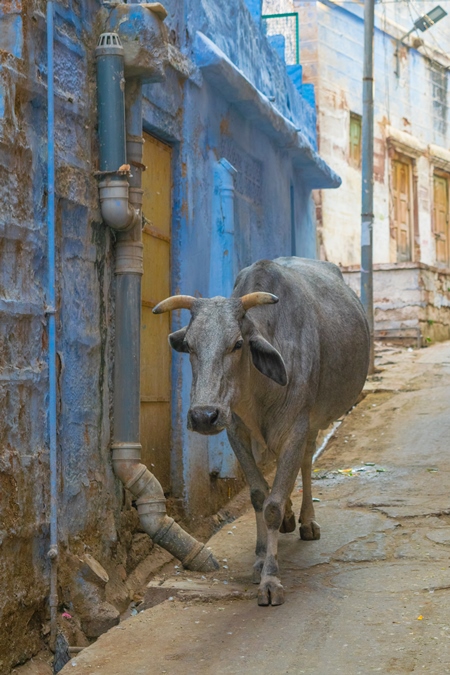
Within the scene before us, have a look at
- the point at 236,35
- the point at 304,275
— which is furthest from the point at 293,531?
the point at 236,35

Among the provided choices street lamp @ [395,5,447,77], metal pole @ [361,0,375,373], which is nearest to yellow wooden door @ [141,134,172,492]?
metal pole @ [361,0,375,373]

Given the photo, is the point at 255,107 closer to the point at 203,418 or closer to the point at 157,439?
the point at 157,439

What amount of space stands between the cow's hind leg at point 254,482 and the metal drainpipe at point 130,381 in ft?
1.33

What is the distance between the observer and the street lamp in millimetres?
19930

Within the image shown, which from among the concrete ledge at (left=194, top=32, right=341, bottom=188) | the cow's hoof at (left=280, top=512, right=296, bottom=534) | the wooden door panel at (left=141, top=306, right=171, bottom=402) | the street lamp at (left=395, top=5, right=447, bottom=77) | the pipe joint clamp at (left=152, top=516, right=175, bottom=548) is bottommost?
the cow's hoof at (left=280, top=512, right=296, bottom=534)

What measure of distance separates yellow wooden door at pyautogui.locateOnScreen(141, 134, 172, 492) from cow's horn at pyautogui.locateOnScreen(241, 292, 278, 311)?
1.55 m

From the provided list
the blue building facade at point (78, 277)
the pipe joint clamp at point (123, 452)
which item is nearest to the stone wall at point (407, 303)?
the blue building facade at point (78, 277)

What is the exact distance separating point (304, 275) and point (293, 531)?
167 centimetres

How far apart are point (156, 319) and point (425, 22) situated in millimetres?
16186

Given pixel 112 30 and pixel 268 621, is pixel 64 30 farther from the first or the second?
pixel 268 621

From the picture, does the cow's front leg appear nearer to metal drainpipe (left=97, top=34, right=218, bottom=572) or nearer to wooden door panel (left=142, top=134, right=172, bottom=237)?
metal drainpipe (left=97, top=34, right=218, bottom=572)

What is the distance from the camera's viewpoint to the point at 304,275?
6.14 meters

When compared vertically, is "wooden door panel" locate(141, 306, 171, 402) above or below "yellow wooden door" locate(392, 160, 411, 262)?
below

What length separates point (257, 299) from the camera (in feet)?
14.9
